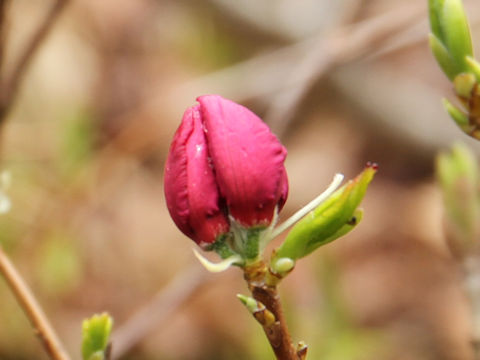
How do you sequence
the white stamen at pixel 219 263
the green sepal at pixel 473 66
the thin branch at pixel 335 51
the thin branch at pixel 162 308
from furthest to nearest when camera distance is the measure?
the thin branch at pixel 335 51 < the thin branch at pixel 162 308 < the green sepal at pixel 473 66 < the white stamen at pixel 219 263

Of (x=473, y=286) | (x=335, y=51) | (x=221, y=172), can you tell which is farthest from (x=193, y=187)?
(x=335, y=51)

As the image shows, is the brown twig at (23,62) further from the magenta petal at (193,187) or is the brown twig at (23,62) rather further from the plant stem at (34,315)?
the magenta petal at (193,187)

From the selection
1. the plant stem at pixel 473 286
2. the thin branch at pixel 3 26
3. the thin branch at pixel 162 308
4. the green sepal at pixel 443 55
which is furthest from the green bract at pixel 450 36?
the thin branch at pixel 162 308

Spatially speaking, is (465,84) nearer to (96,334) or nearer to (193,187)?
(193,187)

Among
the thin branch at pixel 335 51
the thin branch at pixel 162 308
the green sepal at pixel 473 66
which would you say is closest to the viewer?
the green sepal at pixel 473 66

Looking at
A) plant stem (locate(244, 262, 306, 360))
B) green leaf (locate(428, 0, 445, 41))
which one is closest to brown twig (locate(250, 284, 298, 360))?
plant stem (locate(244, 262, 306, 360))

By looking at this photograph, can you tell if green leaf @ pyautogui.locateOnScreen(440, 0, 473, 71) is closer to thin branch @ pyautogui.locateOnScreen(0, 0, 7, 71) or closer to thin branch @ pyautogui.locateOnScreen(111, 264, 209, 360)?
thin branch @ pyautogui.locateOnScreen(0, 0, 7, 71)

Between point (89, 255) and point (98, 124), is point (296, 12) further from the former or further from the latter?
point (89, 255)

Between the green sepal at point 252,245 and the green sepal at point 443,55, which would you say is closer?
the green sepal at point 252,245
